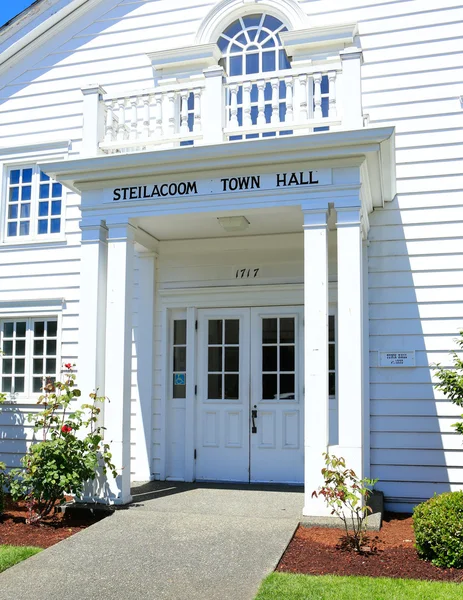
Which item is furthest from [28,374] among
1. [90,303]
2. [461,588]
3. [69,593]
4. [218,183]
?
[461,588]

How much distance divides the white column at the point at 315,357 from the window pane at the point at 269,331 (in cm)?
234

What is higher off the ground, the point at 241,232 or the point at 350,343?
the point at 241,232

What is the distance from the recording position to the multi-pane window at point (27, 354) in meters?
10.6

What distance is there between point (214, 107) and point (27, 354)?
5291mm

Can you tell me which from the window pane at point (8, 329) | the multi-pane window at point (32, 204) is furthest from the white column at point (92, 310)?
the window pane at point (8, 329)

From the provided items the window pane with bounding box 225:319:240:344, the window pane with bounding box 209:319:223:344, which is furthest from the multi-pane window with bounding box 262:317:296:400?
the window pane with bounding box 209:319:223:344

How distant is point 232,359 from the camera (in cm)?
975

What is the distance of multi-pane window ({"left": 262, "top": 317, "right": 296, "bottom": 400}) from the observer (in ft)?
31.0

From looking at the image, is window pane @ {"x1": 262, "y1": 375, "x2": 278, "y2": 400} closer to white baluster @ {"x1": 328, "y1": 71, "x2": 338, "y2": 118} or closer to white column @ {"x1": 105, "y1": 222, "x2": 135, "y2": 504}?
white column @ {"x1": 105, "y1": 222, "x2": 135, "y2": 504}

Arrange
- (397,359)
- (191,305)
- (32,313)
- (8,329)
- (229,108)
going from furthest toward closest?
(8,329) → (32,313) → (191,305) → (397,359) → (229,108)

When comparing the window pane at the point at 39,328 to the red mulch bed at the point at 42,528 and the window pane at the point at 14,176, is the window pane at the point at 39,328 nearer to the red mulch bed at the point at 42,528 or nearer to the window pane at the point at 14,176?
the window pane at the point at 14,176

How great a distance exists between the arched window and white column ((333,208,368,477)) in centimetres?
389

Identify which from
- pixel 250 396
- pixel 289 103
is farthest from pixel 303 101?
pixel 250 396

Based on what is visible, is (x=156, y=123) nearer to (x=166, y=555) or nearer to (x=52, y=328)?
(x=52, y=328)
